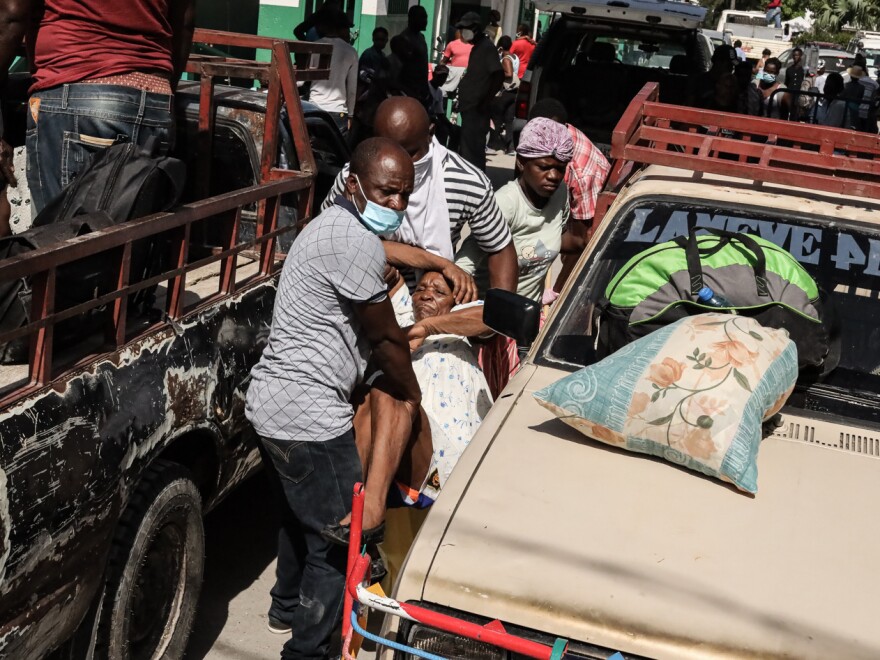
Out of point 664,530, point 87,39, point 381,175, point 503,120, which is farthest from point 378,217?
point 503,120

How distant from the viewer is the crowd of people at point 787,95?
10.6 m

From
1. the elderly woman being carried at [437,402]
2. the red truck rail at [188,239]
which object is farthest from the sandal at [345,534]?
the red truck rail at [188,239]

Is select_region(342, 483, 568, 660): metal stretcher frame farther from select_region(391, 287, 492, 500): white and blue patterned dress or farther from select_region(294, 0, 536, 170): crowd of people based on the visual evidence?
select_region(294, 0, 536, 170): crowd of people

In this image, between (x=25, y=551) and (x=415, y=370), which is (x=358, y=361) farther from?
(x=25, y=551)

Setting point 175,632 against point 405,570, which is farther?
point 175,632

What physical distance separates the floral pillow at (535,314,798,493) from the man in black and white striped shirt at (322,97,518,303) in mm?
1089

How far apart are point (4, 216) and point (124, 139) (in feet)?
1.73

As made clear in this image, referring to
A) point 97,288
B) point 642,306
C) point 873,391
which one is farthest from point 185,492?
point 873,391

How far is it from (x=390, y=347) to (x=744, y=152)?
5.95ft

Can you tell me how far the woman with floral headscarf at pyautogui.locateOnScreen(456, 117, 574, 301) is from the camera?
176 inches

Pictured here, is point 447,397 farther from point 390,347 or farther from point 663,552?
point 663,552

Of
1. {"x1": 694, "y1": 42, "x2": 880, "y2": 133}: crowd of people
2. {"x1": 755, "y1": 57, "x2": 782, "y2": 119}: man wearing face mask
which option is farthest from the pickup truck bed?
{"x1": 755, "y1": 57, "x2": 782, "y2": 119}: man wearing face mask

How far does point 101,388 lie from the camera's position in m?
3.00

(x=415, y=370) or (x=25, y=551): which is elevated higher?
(x=415, y=370)
